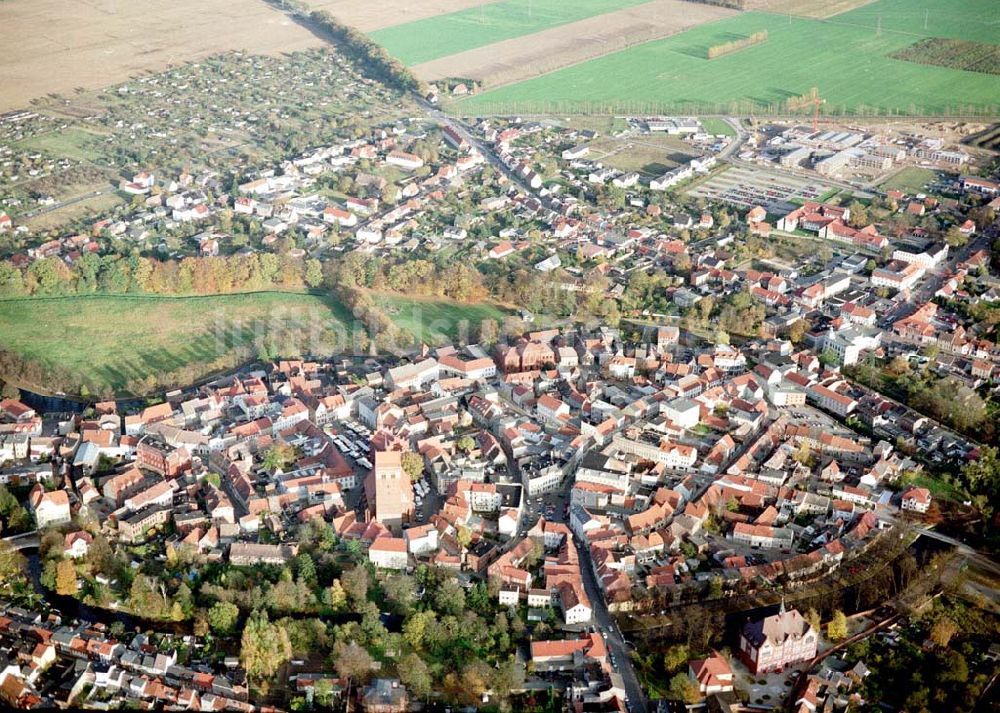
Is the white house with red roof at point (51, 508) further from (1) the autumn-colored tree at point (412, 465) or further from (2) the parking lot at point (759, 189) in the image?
(2) the parking lot at point (759, 189)

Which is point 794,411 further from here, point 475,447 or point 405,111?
point 405,111

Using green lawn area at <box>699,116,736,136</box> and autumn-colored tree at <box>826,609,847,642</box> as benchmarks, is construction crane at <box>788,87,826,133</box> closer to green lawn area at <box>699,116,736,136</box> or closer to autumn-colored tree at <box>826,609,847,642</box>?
green lawn area at <box>699,116,736,136</box>

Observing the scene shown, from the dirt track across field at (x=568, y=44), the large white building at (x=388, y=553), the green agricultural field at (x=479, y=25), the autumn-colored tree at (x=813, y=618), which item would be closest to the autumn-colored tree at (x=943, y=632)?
the autumn-colored tree at (x=813, y=618)

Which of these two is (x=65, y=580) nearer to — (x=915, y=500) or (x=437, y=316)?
(x=437, y=316)

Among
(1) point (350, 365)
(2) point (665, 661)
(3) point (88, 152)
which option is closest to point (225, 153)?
(3) point (88, 152)

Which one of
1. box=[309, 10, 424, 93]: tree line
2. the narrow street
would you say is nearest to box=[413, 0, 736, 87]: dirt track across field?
box=[309, 10, 424, 93]: tree line

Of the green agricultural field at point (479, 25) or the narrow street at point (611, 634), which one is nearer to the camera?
the narrow street at point (611, 634)
